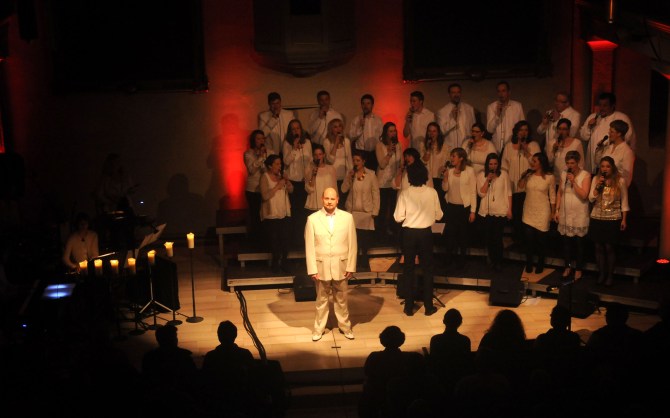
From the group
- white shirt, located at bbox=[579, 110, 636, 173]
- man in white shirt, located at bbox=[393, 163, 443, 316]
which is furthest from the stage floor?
white shirt, located at bbox=[579, 110, 636, 173]

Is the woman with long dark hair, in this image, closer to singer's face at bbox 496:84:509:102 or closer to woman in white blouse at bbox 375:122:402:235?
singer's face at bbox 496:84:509:102

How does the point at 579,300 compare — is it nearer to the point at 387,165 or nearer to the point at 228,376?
the point at 387,165

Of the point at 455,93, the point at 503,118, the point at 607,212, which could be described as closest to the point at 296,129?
the point at 455,93

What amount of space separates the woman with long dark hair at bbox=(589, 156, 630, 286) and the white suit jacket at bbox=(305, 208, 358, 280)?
2879 millimetres

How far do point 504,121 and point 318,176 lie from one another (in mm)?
2721

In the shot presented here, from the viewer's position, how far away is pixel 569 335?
20.1ft

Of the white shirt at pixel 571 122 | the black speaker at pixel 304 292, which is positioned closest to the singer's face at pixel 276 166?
the black speaker at pixel 304 292

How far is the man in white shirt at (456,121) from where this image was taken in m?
10.9

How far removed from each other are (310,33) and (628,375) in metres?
7.23

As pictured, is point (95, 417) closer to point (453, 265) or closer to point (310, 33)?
point (453, 265)

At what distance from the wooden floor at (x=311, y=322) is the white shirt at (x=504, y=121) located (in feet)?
7.20

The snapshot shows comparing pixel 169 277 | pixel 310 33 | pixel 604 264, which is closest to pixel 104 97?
pixel 310 33

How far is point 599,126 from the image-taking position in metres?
9.97

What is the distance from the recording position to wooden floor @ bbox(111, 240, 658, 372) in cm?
809
